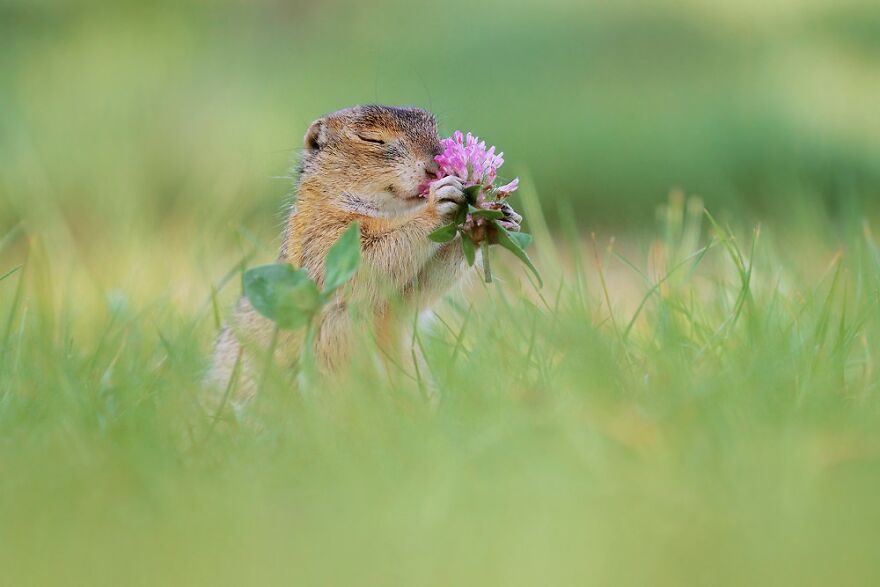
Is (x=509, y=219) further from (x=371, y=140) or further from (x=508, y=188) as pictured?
(x=371, y=140)

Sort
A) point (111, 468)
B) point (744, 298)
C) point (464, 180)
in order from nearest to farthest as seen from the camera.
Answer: point (111, 468) → point (744, 298) → point (464, 180)

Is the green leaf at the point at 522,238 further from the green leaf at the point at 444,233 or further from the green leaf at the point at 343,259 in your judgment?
the green leaf at the point at 343,259

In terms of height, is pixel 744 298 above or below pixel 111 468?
above

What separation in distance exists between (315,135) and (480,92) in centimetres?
431

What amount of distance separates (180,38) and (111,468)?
6860 mm

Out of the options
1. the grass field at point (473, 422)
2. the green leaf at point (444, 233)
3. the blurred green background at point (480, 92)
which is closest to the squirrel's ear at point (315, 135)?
the grass field at point (473, 422)

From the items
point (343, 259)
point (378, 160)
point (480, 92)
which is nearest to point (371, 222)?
point (378, 160)

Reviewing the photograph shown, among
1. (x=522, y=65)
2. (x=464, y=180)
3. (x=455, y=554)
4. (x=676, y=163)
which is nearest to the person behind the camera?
(x=455, y=554)

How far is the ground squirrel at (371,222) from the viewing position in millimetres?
3189

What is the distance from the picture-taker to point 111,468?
2.02m

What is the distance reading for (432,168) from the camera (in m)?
3.31

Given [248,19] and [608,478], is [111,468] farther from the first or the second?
[248,19]

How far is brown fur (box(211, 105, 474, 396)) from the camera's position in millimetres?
3197

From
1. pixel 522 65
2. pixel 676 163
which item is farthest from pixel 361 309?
pixel 522 65
